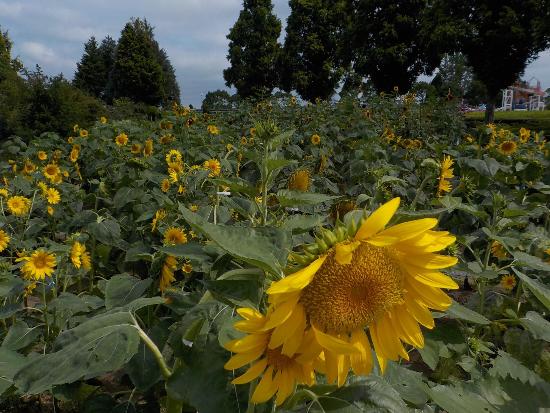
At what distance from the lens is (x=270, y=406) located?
3.35 ft

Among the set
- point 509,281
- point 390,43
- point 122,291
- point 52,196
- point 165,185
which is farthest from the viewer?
point 390,43

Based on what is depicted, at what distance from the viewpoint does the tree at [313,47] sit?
104ft

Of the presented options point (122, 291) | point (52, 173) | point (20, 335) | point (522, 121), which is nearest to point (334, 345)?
point (122, 291)

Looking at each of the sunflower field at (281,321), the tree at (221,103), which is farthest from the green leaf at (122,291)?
the tree at (221,103)

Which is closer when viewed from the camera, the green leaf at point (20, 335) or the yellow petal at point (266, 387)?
the yellow petal at point (266, 387)

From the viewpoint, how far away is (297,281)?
718mm

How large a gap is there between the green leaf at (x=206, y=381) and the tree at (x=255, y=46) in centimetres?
3379

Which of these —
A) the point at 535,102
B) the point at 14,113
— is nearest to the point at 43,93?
the point at 14,113

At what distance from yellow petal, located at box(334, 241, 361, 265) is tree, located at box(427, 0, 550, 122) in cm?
1912

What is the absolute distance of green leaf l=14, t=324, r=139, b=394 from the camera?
887 mm

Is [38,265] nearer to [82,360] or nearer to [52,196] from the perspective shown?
[82,360]

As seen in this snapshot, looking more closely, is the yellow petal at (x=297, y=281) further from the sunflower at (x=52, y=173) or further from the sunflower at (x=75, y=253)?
the sunflower at (x=52, y=173)

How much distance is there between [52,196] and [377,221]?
358cm

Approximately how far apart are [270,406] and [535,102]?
62978 millimetres
